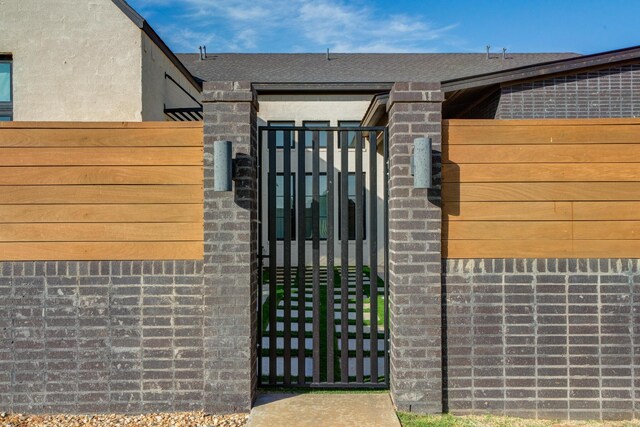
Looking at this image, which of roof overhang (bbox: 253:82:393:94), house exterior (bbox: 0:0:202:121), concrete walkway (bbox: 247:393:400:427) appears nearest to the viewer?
A: concrete walkway (bbox: 247:393:400:427)

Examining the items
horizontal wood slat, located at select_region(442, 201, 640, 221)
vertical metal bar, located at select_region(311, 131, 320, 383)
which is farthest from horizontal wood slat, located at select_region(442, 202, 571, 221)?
vertical metal bar, located at select_region(311, 131, 320, 383)

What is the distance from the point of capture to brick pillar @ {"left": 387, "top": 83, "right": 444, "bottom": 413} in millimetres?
3416

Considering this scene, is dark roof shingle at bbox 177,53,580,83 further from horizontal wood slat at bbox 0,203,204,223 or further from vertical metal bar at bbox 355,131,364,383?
horizontal wood slat at bbox 0,203,204,223

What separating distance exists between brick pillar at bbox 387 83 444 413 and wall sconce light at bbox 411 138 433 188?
12cm

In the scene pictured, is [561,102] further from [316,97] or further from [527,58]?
[527,58]

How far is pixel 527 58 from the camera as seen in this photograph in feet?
62.4

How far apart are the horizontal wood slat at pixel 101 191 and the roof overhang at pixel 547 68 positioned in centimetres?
583

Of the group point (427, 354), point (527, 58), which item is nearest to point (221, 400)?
point (427, 354)

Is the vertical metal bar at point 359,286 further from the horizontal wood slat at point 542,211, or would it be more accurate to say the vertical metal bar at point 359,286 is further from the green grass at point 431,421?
the horizontal wood slat at point 542,211

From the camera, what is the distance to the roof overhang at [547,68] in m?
7.78

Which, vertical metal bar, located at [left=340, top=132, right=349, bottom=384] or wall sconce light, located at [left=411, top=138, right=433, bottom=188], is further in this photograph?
vertical metal bar, located at [left=340, top=132, right=349, bottom=384]

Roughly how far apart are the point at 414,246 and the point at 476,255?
0.50 metres

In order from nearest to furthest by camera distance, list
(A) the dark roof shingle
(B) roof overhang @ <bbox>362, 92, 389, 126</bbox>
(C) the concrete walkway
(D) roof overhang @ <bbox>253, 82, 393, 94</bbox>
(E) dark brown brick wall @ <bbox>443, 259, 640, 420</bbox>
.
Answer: (C) the concrete walkway, (E) dark brown brick wall @ <bbox>443, 259, 640, 420</bbox>, (B) roof overhang @ <bbox>362, 92, 389, 126</bbox>, (D) roof overhang @ <bbox>253, 82, 393, 94</bbox>, (A) the dark roof shingle

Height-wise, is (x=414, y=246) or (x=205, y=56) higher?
(x=205, y=56)
